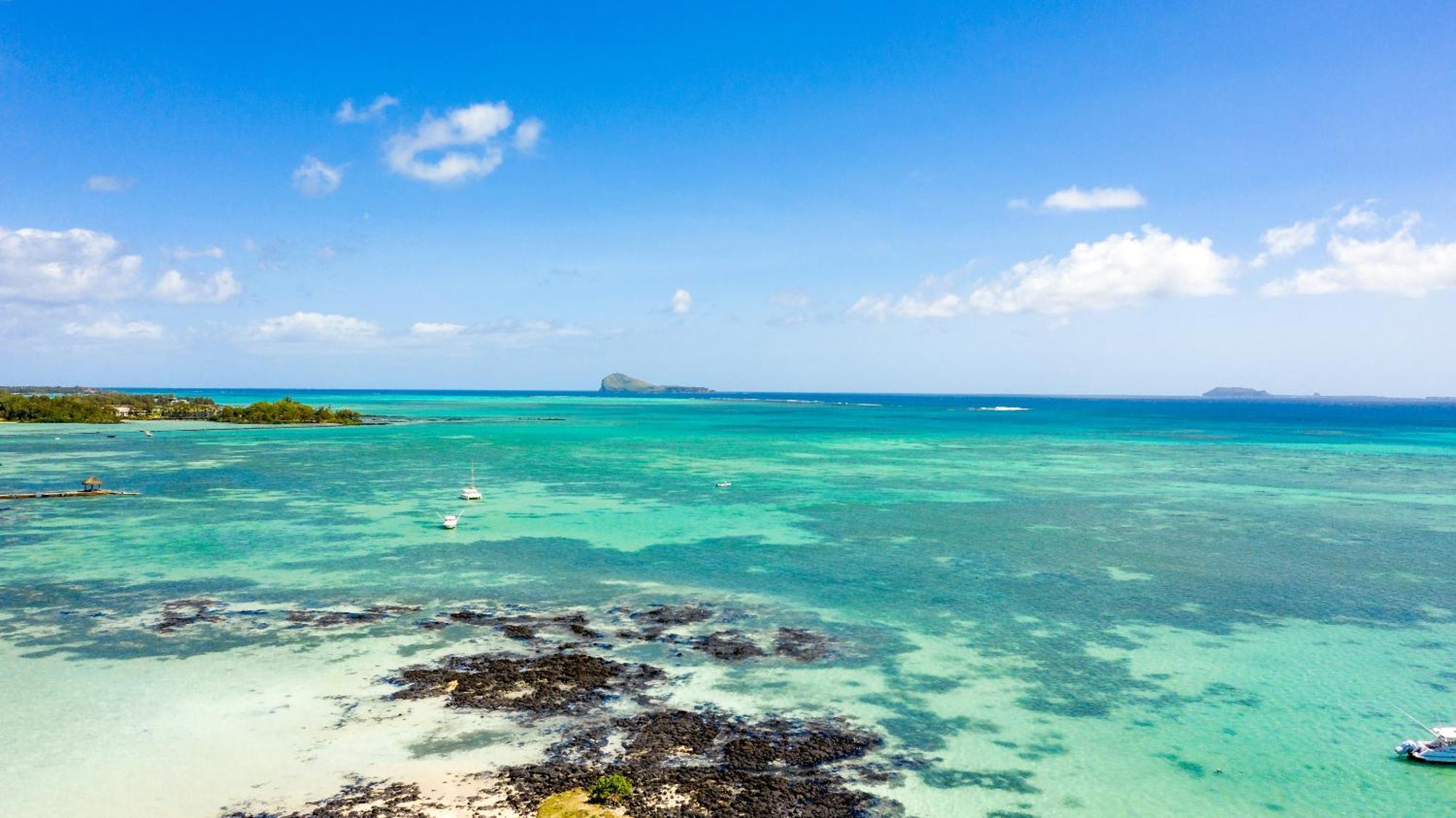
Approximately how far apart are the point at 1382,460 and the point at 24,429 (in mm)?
118472

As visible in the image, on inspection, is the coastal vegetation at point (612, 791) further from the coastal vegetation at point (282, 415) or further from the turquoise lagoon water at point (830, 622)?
the coastal vegetation at point (282, 415)

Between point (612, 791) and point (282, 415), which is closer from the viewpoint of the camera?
point (612, 791)

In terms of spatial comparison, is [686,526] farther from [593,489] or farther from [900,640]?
[900,640]

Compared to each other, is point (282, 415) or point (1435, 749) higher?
point (282, 415)

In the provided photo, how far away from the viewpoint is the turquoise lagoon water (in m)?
11.4

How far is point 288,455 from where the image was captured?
5662 cm

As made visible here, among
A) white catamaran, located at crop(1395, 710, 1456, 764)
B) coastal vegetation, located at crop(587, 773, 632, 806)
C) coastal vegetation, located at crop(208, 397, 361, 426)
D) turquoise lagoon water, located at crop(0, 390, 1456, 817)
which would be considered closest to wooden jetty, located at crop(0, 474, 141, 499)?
turquoise lagoon water, located at crop(0, 390, 1456, 817)

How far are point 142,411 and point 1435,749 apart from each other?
121602 mm

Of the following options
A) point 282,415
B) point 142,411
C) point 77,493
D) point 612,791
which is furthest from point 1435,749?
point 142,411

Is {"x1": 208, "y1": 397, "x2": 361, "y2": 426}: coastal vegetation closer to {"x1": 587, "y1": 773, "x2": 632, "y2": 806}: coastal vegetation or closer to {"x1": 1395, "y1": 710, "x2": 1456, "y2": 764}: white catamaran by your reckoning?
{"x1": 587, "y1": 773, "x2": 632, "y2": 806}: coastal vegetation

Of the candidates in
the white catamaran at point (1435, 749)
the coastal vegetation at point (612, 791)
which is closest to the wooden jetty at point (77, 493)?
the coastal vegetation at point (612, 791)

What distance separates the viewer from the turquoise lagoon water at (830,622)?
11391 millimetres

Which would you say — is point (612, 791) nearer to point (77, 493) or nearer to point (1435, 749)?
point (1435, 749)

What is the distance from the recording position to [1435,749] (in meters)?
11.8
